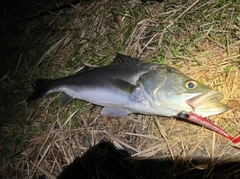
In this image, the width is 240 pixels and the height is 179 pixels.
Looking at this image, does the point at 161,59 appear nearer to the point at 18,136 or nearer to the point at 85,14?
the point at 85,14

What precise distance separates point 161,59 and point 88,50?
4.10 feet

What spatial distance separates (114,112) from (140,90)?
1.78 feet

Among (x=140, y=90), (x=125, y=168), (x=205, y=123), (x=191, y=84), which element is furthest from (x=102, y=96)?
(x=205, y=123)

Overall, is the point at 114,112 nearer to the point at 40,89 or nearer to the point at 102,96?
the point at 102,96

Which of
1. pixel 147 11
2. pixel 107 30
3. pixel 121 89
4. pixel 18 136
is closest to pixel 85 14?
pixel 107 30

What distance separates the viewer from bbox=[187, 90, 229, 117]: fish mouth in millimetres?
2566

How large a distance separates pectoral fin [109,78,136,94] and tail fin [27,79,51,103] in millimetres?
1266

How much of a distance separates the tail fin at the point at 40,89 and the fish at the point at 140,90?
9.3 inches

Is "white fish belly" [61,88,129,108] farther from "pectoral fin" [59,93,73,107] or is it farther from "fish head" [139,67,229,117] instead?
"fish head" [139,67,229,117]

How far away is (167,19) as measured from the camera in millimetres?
3592

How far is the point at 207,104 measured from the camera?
2.62 meters

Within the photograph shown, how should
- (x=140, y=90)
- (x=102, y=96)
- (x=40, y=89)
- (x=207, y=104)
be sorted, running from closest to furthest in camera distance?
(x=207, y=104) → (x=140, y=90) → (x=102, y=96) → (x=40, y=89)

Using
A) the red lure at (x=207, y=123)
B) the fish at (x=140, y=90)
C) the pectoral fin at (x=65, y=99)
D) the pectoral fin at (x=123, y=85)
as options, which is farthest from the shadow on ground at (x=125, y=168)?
the pectoral fin at (x=123, y=85)

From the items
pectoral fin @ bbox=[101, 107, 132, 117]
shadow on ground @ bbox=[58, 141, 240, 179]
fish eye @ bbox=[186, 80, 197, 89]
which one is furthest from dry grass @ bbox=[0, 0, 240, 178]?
fish eye @ bbox=[186, 80, 197, 89]
